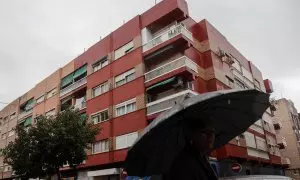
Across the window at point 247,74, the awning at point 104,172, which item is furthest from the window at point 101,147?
the window at point 247,74

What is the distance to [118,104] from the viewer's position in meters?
25.5

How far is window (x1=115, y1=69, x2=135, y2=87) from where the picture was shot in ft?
83.0

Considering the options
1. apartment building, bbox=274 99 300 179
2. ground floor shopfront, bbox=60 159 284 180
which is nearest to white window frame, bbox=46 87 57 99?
ground floor shopfront, bbox=60 159 284 180

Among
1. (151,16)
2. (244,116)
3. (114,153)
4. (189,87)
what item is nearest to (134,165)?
(244,116)

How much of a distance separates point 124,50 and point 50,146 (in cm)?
1206

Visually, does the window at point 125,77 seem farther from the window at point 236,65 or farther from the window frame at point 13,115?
the window frame at point 13,115

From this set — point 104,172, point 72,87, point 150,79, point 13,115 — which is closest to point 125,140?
point 104,172

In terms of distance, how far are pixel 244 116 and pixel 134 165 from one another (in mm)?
1615

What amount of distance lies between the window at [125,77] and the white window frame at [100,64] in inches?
107

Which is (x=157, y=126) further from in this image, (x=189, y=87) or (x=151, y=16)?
(x=151, y=16)

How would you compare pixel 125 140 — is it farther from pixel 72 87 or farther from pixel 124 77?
pixel 72 87

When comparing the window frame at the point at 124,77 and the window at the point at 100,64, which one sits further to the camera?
the window at the point at 100,64

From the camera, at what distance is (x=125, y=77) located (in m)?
25.9

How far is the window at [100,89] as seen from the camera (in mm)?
27786
